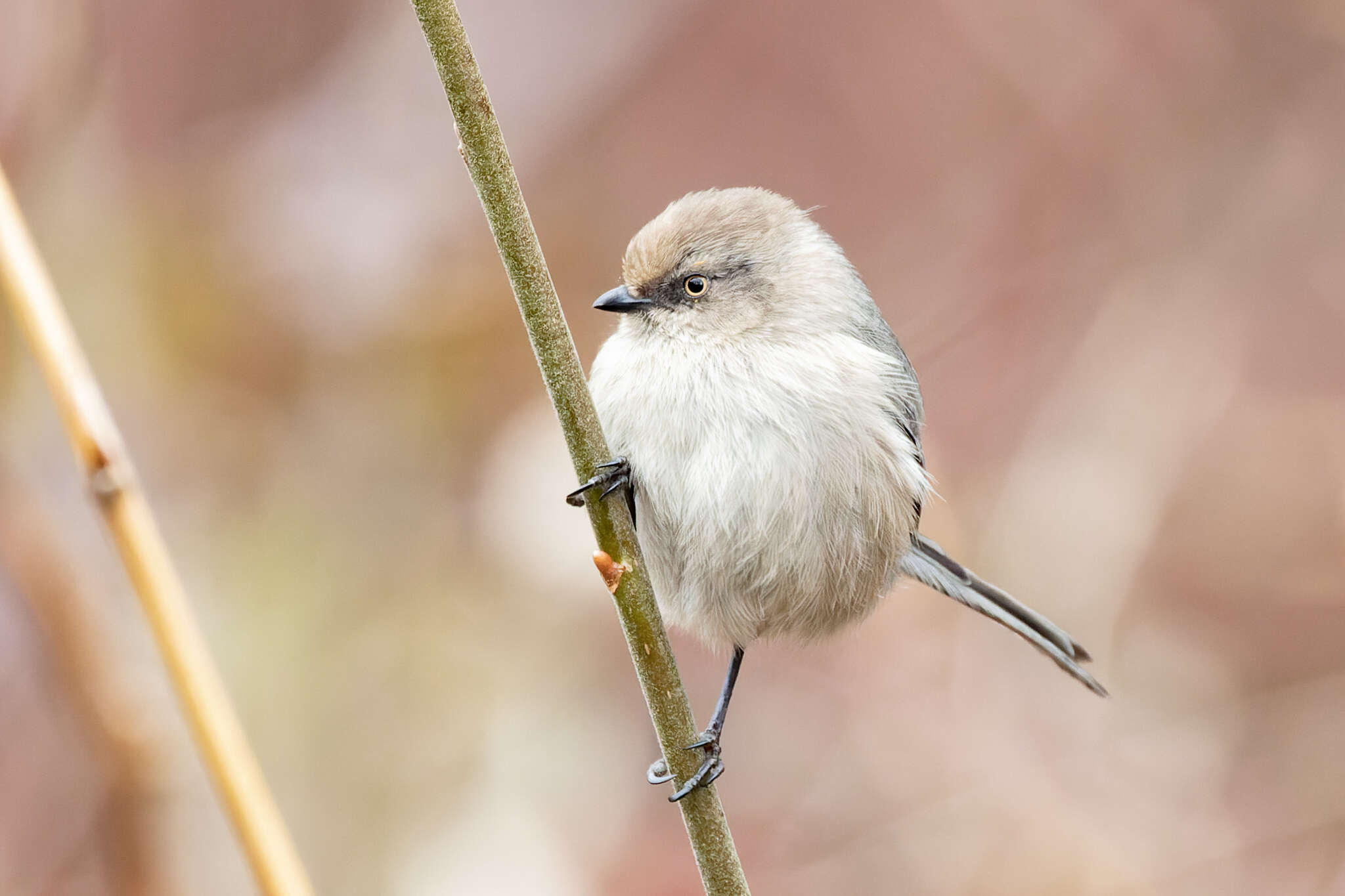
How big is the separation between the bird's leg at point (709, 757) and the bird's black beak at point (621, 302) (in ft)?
2.63

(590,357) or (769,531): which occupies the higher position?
(590,357)

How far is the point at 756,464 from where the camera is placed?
2.02 metres

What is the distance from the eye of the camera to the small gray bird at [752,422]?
205 cm

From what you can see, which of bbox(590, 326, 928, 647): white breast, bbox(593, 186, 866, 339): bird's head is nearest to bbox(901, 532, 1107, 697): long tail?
bbox(590, 326, 928, 647): white breast

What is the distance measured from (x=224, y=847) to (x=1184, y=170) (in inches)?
137

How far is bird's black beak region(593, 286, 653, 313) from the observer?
6.90ft

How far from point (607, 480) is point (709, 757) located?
65 centimetres

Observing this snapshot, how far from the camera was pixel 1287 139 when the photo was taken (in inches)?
147

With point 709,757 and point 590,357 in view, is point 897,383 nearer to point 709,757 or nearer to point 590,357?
point 709,757

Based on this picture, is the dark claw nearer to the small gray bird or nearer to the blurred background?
the small gray bird

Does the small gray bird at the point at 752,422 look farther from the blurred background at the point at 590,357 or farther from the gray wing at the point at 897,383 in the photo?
the blurred background at the point at 590,357

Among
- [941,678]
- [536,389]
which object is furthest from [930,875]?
[536,389]

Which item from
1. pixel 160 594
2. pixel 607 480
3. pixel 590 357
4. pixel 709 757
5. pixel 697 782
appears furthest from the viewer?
pixel 590 357

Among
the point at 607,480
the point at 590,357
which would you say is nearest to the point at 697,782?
the point at 607,480
